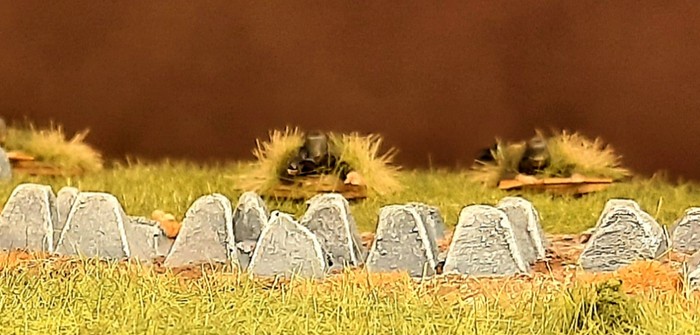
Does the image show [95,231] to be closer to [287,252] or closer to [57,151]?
[287,252]

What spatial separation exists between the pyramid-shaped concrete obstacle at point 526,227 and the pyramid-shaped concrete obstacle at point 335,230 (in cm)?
22

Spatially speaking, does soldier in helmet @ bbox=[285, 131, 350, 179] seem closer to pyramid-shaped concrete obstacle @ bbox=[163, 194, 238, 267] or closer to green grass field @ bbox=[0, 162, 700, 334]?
pyramid-shaped concrete obstacle @ bbox=[163, 194, 238, 267]

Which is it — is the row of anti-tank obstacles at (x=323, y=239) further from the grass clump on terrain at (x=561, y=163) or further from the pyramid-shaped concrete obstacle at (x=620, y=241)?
the grass clump on terrain at (x=561, y=163)

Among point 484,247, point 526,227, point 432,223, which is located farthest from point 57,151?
point 484,247

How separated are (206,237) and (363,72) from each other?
1.73m

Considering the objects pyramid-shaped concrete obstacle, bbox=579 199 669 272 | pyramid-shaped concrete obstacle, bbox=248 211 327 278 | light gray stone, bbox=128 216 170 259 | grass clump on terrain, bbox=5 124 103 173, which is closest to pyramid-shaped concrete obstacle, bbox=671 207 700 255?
pyramid-shaped concrete obstacle, bbox=579 199 669 272

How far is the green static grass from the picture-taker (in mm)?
2182

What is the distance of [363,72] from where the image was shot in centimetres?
318

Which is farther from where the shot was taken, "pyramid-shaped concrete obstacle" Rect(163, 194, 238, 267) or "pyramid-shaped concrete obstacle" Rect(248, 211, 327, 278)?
"pyramid-shaped concrete obstacle" Rect(163, 194, 238, 267)

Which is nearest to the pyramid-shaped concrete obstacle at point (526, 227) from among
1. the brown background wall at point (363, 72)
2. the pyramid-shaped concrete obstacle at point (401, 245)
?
the pyramid-shaped concrete obstacle at point (401, 245)

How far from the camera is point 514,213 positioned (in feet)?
5.52

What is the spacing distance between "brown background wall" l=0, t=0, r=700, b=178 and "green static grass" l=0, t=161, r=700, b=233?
33 centimetres

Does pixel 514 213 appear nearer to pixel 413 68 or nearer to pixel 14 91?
pixel 413 68

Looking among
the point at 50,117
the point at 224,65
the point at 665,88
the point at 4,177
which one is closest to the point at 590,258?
the point at 4,177
